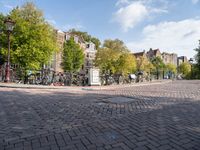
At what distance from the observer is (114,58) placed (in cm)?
4459

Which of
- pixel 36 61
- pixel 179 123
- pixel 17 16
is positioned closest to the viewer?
pixel 179 123

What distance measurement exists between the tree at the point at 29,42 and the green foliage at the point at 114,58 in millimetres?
17485

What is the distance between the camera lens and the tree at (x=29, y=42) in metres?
25.0

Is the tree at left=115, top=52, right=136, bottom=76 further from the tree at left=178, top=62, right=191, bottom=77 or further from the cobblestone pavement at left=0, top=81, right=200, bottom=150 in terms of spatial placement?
the tree at left=178, top=62, right=191, bottom=77

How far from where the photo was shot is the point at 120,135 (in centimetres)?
440

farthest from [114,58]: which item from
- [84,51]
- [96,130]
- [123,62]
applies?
[96,130]

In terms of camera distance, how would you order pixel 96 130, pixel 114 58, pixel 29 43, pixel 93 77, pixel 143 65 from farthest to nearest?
1. pixel 143 65
2. pixel 114 58
3. pixel 29 43
4. pixel 93 77
5. pixel 96 130

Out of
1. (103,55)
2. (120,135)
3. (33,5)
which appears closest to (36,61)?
(33,5)

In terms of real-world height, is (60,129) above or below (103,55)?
below

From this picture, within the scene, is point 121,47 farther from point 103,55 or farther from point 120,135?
point 120,135

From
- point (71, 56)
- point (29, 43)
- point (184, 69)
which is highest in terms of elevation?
point (71, 56)

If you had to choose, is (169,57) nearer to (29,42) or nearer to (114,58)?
(114,58)

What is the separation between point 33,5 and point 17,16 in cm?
285

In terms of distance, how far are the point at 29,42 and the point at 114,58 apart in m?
22.3
